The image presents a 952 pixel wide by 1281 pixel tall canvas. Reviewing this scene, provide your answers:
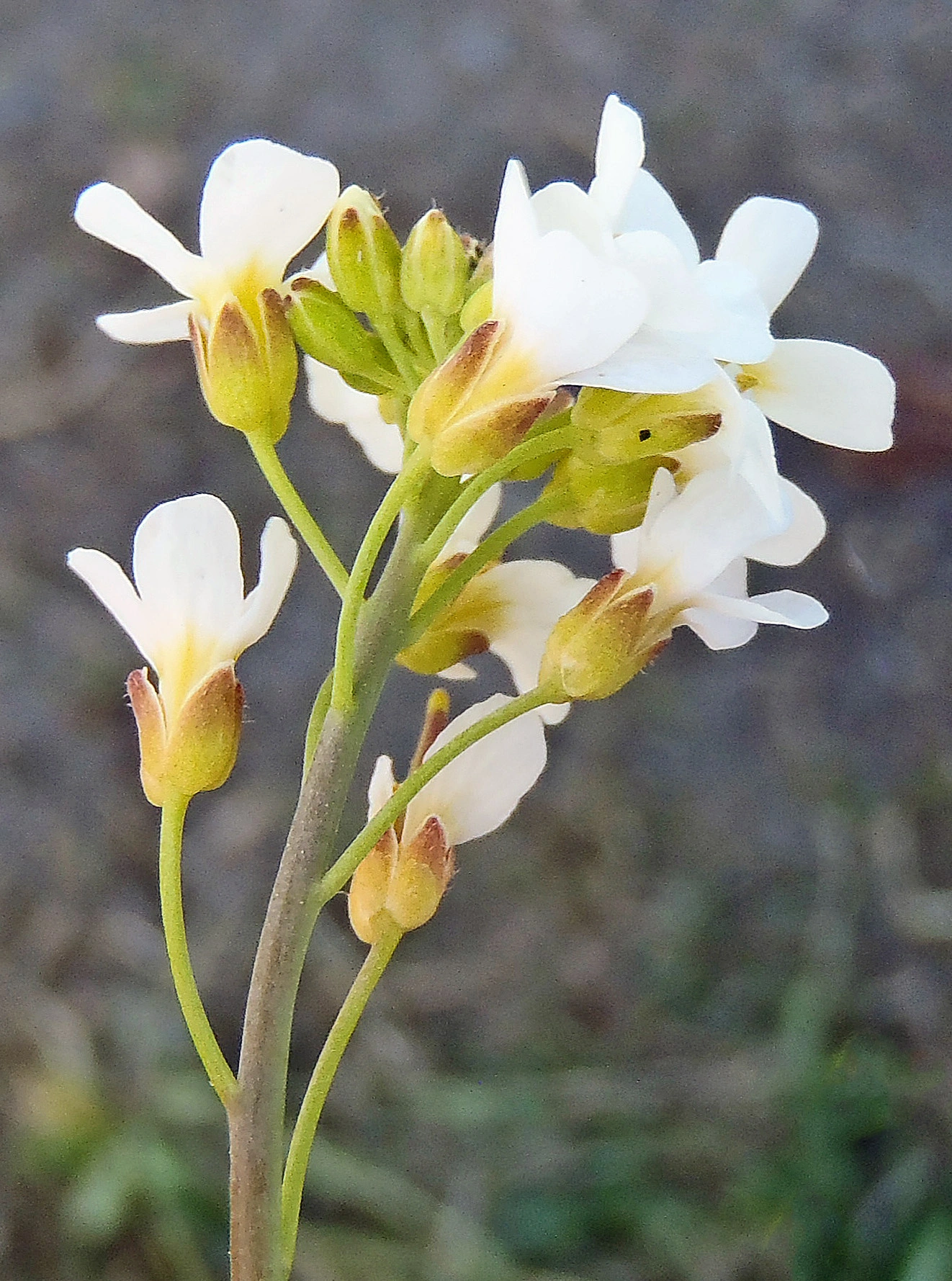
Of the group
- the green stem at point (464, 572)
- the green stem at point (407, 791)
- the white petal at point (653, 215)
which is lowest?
the green stem at point (407, 791)

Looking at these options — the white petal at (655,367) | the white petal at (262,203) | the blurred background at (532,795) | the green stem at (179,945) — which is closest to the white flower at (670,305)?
the white petal at (655,367)

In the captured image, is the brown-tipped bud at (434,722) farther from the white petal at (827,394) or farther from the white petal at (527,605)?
the white petal at (827,394)

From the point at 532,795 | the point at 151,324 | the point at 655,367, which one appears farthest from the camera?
the point at 532,795

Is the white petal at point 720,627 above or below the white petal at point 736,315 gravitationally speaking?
below

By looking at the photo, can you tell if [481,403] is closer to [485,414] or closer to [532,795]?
[485,414]

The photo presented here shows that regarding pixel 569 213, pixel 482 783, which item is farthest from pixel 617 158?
pixel 482 783

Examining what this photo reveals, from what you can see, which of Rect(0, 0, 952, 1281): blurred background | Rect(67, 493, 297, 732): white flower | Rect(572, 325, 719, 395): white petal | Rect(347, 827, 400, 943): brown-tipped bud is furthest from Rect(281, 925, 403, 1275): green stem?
Rect(0, 0, 952, 1281): blurred background

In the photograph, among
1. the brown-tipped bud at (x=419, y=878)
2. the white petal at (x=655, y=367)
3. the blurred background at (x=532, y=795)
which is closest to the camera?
the white petal at (x=655, y=367)

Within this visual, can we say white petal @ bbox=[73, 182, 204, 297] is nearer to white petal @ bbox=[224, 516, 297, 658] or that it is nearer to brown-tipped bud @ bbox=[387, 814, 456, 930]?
white petal @ bbox=[224, 516, 297, 658]
